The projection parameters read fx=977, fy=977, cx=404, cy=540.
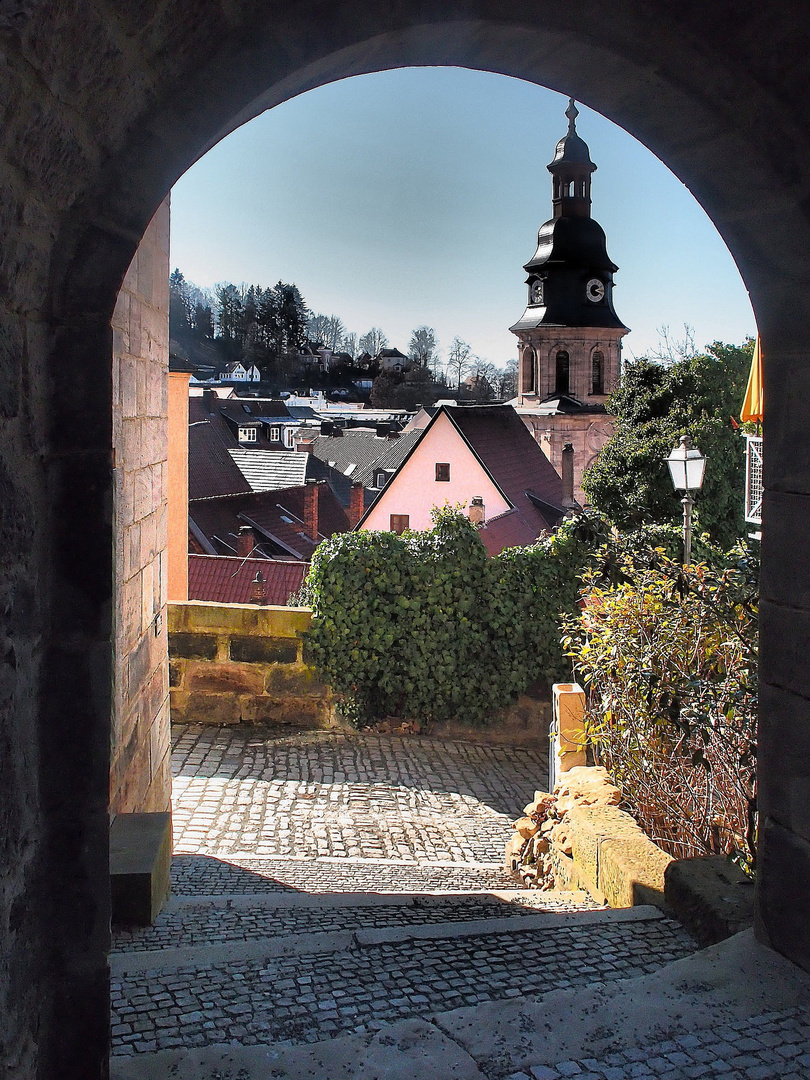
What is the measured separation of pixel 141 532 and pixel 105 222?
91.9 inches

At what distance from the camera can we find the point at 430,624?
28.8ft

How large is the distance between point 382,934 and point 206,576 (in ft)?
39.0

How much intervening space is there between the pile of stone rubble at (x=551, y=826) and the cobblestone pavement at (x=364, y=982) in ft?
4.77

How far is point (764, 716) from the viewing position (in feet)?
9.45

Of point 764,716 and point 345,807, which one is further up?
point 764,716

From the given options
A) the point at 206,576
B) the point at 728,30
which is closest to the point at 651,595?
the point at 728,30

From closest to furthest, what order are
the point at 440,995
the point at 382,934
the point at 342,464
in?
1. the point at 440,995
2. the point at 382,934
3. the point at 342,464

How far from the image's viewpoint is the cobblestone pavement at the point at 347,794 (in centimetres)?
584

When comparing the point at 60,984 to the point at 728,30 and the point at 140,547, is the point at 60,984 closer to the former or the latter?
the point at 140,547

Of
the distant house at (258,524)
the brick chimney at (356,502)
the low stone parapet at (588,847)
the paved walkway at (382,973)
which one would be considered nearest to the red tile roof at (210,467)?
the distant house at (258,524)

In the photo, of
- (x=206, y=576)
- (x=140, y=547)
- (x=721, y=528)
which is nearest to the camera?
(x=140, y=547)

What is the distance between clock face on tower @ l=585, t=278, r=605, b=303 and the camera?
180 ft

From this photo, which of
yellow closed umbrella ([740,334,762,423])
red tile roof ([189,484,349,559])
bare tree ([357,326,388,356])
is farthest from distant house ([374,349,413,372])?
yellow closed umbrella ([740,334,762,423])

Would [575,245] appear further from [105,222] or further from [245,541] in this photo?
[105,222]
